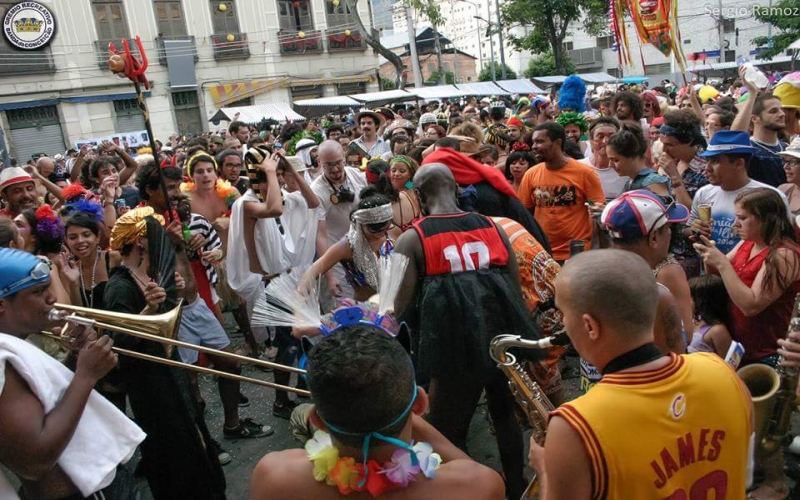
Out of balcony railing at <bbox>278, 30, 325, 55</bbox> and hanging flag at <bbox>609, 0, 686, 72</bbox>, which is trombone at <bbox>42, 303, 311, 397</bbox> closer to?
hanging flag at <bbox>609, 0, 686, 72</bbox>

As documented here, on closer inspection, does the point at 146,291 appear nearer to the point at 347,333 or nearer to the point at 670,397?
the point at 347,333

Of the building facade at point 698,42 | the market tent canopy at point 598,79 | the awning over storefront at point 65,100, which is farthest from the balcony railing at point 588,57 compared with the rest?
the awning over storefront at point 65,100

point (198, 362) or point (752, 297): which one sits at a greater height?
point (752, 297)

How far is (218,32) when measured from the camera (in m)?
32.5

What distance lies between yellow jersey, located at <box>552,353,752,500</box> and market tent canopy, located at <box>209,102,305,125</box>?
26553 millimetres

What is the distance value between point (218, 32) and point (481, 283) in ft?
111

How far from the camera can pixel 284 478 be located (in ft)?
5.17

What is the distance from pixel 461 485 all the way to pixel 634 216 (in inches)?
53.3

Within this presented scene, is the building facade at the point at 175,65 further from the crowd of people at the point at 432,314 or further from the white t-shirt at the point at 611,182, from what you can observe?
the white t-shirt at the point at 611,182

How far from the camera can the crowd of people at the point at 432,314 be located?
149 centimetres

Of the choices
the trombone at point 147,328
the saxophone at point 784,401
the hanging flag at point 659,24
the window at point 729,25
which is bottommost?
the saxophone at point 784,401

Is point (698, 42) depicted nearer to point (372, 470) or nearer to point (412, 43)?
point (412, 43)

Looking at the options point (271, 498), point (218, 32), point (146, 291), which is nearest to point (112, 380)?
point (146, 291)

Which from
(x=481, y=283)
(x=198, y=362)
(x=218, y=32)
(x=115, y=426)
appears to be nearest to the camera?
(x=115, y=426)
